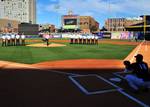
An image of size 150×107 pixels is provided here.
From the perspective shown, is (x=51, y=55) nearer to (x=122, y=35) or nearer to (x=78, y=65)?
(x=78, y=65)

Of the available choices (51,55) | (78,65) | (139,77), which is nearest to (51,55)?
(51,55)

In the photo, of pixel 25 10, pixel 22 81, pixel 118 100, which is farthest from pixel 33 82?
pixel 25 10

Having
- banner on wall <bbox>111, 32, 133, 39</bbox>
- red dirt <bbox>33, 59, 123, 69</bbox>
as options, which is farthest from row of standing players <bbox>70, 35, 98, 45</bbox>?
banner on wall <bbox>111, 32, 133, 39</bbox>

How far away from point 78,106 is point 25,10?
176 m

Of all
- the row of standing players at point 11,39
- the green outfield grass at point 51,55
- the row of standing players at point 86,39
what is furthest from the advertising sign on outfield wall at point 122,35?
the green outfield grass at point 51,55

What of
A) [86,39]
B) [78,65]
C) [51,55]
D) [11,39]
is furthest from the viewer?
[86,39]

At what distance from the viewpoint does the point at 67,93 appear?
978 cm

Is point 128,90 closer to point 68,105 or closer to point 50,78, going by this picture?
point 68,105

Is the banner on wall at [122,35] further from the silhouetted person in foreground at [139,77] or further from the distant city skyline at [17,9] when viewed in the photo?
the distant city skyline at [17,9]

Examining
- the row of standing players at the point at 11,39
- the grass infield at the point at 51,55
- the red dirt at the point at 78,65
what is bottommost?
the red dirt at the point at 78,65

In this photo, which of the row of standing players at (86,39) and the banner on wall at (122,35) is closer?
the row of standing players at (86,39)

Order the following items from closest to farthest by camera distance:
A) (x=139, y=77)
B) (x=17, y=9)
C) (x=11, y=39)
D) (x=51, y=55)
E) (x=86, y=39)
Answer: (x=139, y=77), (x=51, y=55), (x=11, y=39), (x=86, y=39), (x=17, y=9)

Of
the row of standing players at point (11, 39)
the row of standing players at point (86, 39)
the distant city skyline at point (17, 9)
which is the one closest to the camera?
the row of standing players at point (11, 39)

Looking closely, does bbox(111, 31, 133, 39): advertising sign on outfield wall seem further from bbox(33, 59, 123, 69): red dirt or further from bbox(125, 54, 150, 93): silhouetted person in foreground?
bbox(125, 54, 150, 93): silhouetted person in foreground
